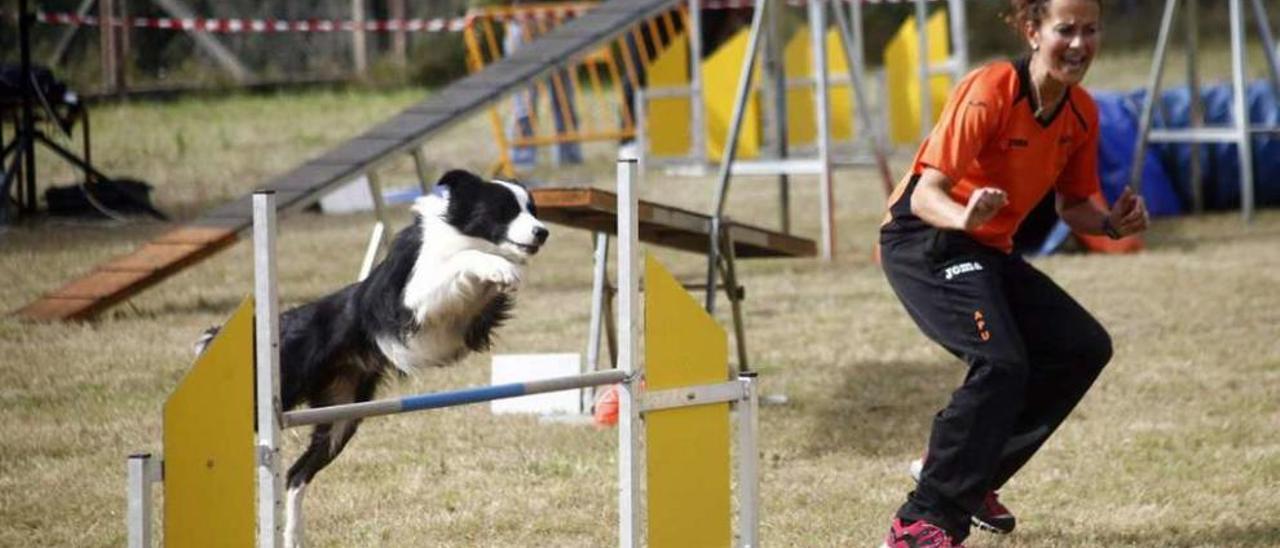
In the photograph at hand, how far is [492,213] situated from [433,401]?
1.35 m

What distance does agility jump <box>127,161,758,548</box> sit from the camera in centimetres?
350

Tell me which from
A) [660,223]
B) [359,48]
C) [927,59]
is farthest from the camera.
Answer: [359,48]

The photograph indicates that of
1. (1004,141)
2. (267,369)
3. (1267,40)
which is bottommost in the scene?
(267,369)

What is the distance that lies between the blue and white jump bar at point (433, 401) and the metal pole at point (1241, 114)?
28.0 ft

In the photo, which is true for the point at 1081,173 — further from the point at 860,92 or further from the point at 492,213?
the point at 860,92

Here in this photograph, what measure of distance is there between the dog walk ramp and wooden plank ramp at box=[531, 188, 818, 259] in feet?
5.77

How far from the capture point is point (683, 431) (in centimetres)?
432

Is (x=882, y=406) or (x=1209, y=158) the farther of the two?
(x=1209, y=158)

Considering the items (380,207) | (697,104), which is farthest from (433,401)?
(697,104)

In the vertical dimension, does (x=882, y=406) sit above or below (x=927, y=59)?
below

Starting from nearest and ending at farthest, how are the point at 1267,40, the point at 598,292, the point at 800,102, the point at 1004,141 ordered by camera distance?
the point at 1004,141 → the point at 598,292 → the point at 1267,40 → the point at 800,102

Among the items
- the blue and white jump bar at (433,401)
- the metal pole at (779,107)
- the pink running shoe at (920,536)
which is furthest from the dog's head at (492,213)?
the metal pole at (779,107)

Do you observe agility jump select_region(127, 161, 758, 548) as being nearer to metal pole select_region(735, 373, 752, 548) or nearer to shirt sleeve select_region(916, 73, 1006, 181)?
metal pole select_region(735, 373, 752, 548)

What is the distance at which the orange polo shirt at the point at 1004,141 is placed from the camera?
4309 millimetres
